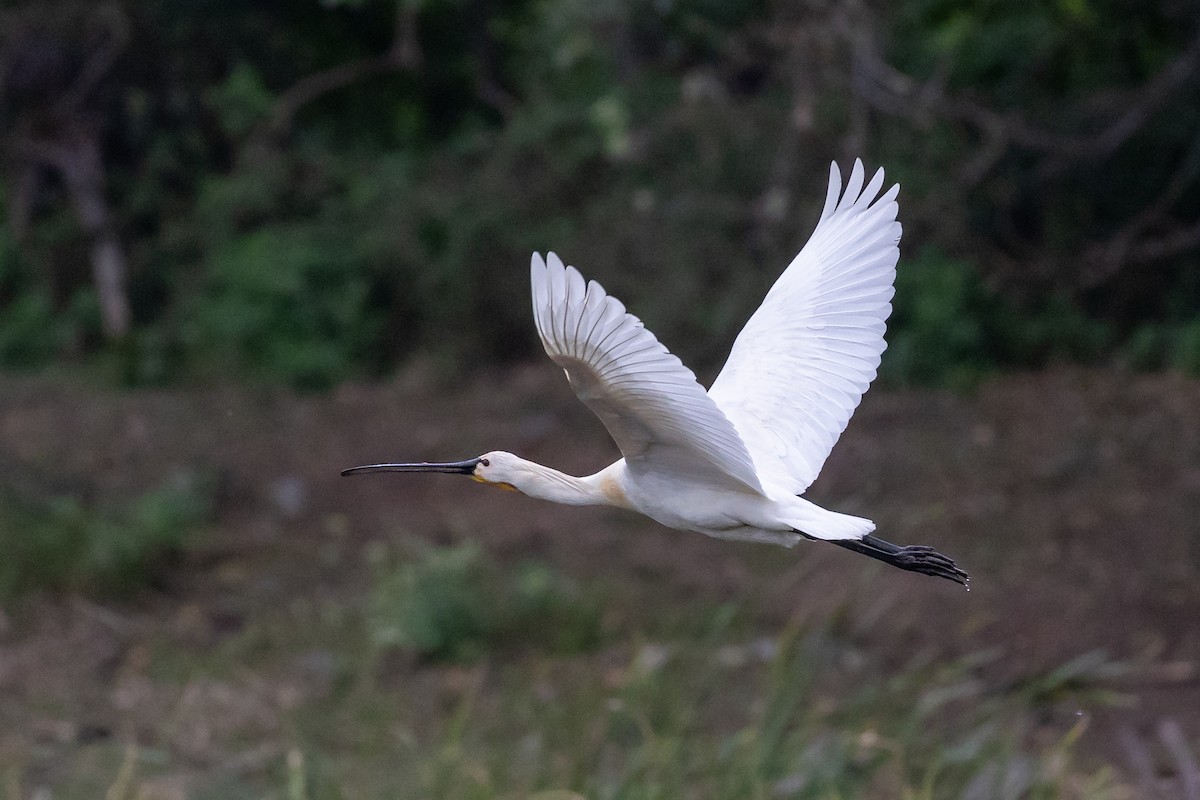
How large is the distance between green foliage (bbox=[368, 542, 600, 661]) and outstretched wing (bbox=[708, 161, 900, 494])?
3644 mm

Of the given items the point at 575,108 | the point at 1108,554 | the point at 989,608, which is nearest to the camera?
the point at 989,608

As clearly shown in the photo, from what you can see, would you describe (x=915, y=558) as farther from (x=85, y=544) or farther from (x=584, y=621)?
(x=85, y=544)

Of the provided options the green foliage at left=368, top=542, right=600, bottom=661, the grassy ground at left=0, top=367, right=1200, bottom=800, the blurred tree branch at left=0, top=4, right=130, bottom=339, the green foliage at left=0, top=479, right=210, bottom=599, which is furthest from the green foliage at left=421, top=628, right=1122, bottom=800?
the blurred tree branch at left=0, top=4, right=130, bottom=339

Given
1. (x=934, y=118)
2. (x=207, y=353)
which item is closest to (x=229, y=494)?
(x=207, y=353)

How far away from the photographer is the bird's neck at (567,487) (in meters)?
3.92

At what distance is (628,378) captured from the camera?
3375 millimetres

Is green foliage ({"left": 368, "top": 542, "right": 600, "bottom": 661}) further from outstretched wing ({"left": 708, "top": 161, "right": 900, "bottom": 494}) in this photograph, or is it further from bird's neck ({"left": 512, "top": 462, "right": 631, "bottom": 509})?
bird's neck ({"left": 512, "top": 462, "right": 631, "bottom": 509})

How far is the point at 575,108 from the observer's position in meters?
13.2

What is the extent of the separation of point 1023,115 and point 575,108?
358cm

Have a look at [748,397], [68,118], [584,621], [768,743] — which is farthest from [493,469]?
[68,118]

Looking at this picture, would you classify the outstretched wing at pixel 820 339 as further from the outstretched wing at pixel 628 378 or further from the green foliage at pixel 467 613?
the green foliage at pixel 467 613

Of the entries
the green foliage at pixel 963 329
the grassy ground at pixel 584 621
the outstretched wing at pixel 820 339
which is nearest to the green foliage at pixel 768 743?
the grassy ground at pixel 584 621

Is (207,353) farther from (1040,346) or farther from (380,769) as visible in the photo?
(380,769)

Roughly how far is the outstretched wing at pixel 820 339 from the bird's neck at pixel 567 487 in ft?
1.47
